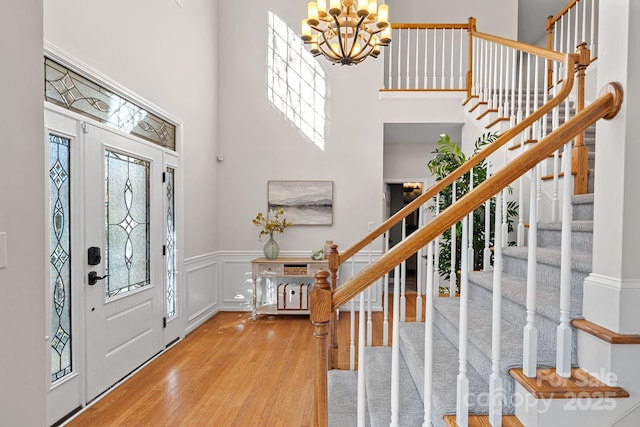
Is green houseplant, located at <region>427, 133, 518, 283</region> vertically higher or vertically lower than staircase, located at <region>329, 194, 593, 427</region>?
higher

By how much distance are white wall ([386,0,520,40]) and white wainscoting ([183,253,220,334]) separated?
5.20m

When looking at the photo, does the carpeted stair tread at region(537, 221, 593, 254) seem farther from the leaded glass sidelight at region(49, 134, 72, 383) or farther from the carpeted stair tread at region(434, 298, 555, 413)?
the leaded glass sidelight at region(49, 134, 72, 383)

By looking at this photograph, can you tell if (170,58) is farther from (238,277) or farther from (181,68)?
(238,277)

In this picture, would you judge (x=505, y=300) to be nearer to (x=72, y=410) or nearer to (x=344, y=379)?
(x=344, y=379)

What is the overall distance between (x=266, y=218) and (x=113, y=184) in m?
2.53

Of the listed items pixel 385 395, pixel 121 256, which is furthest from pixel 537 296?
pixel 121 256

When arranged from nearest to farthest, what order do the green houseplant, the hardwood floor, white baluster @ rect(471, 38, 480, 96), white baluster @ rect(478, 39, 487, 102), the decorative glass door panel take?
the hardwood floor
the green houseplant
the decorative glass door panel
white baluster @ rect(478, 39, 487, 102)
white baluster @ rect(471, 38, 480, 96)

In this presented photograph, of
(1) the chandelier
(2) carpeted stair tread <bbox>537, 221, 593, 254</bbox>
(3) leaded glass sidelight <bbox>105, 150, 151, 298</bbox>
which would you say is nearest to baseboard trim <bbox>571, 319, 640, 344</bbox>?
(2) carpeted stair tread <bbox>537, 221, 593, 254</bbox>

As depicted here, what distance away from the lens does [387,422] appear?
1.80 meters

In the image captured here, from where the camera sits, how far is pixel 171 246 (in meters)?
4.11

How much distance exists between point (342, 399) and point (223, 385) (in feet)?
3.87

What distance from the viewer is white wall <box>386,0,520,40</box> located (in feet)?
20.7

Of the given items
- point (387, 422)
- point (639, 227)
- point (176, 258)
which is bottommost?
point (387, 422)

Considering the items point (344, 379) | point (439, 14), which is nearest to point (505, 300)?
point (344, 379)
